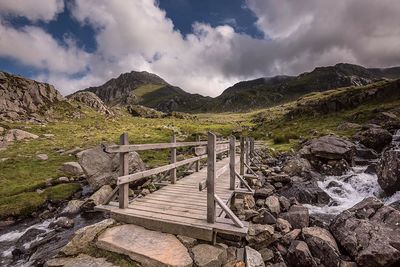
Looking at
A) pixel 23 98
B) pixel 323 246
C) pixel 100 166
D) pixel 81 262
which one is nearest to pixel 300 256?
pixel 323 246

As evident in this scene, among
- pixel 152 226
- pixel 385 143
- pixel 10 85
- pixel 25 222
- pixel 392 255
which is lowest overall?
pixel 25 222

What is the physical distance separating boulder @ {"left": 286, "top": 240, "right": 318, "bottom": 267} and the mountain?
214ft

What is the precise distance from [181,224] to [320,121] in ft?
190

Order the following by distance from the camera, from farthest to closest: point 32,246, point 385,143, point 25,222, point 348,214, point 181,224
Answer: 1. point 385,143
2. point 25,222
3. point 32,246
4. point 348,214
5. point 181,224

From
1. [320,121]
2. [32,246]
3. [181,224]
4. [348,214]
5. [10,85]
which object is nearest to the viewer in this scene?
[181,224]

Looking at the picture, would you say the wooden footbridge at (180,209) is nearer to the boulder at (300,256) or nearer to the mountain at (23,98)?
the boulder at (300,256)

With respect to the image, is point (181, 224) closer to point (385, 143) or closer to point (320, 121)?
point (385, 143)

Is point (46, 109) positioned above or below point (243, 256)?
above


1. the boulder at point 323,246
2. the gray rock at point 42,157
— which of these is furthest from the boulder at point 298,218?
the gray rock at point 42,157

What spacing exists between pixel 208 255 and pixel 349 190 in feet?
49.6

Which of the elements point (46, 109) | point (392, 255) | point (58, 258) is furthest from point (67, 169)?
point (46, 109)

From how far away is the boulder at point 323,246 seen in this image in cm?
880

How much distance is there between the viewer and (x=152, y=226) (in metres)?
8.11

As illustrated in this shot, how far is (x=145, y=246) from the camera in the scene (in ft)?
23.3
